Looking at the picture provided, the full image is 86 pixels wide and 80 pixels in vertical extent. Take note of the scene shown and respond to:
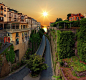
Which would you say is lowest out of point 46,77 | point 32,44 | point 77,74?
point 46,77

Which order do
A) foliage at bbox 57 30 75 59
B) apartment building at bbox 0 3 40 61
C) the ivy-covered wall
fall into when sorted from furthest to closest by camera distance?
apartment building at bbox 0 3 40 61 → the ivy-covered wall → foliage at bbox 57 30 75 59

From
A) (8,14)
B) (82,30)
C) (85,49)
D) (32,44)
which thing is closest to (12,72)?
(32,44)

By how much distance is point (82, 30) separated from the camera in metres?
15.0

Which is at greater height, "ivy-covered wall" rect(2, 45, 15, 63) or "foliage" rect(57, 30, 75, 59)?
"foliage" rect(57, 30, 75, 59)

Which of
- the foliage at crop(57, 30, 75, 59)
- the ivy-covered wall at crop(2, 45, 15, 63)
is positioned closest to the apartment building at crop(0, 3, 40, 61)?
the ivy-covered wall at crop(2, 45, 15, 63)

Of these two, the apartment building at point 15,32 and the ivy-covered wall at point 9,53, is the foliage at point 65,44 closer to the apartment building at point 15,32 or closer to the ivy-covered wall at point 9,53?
the ivy-covered wall at point 9,53

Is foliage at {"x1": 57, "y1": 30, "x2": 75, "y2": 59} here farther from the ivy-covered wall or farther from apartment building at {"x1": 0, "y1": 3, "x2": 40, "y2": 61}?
apartment building at {"x1": 0, "y1": 3, "x2": 40, "y2": 61}

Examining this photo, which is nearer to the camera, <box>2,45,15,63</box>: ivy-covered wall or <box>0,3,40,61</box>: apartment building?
<box>2,45,15,63</box>: ivy-covered wall

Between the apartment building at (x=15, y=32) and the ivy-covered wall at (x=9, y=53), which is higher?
the apartment building at (x=15, y=32)

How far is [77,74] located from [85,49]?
4488 millimetres

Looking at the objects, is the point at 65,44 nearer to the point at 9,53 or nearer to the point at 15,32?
the point at 9,53

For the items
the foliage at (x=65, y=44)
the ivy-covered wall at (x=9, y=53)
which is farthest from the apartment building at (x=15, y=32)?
the foliage at (x=65, y=44)

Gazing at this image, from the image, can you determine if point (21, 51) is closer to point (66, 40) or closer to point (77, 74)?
point (66, 40)

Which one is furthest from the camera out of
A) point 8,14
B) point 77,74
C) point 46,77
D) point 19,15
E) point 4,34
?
point 19,15
